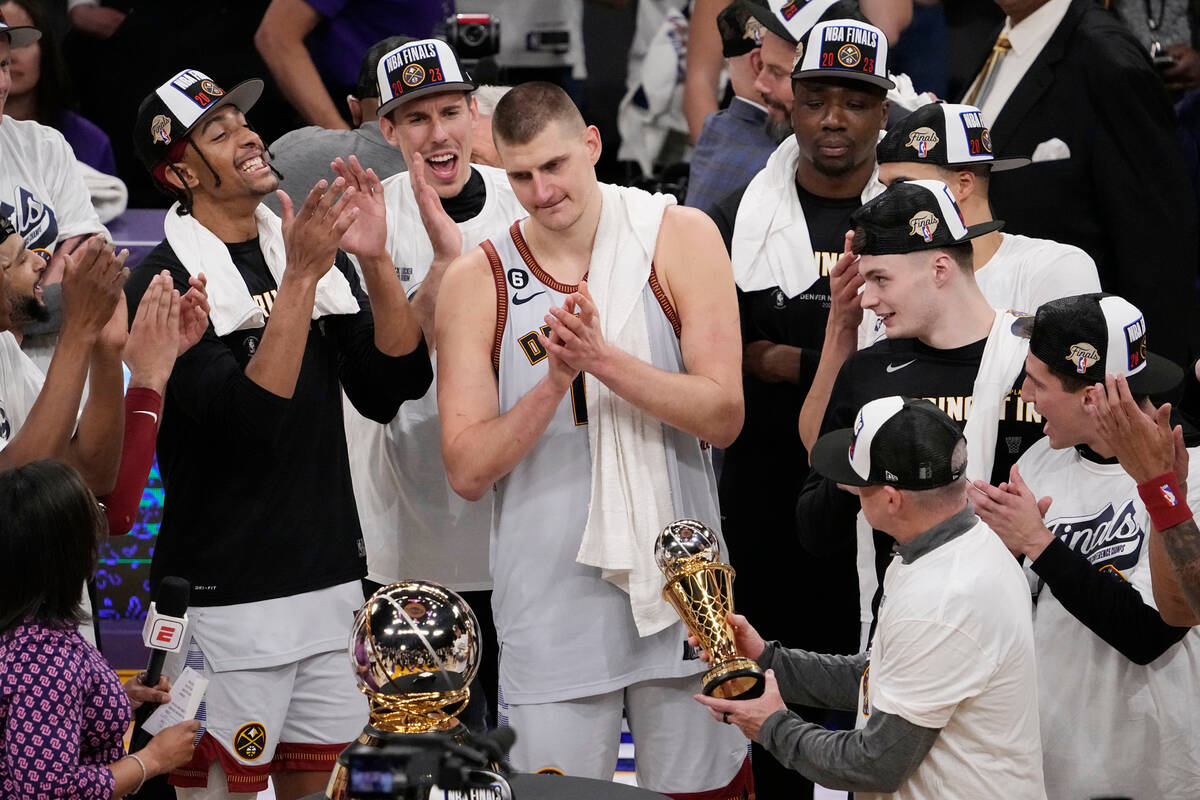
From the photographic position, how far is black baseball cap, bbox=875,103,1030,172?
13.8ft

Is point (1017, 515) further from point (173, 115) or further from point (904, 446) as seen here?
point (173, 115)

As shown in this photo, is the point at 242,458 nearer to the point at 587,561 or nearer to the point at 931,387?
the point at 587,561

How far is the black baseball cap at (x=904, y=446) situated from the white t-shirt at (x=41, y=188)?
2817 mm

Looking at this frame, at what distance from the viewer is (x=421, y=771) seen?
87.3 inches

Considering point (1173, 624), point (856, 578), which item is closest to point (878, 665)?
point (1173, 624)

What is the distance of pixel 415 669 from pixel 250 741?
5.43ft

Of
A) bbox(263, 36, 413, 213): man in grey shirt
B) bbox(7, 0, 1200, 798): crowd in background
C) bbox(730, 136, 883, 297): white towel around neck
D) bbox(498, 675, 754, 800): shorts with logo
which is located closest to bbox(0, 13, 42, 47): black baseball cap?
bbox(7, 0, 1200, 798): crowd in background

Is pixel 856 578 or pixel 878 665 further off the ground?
pixel 878 665

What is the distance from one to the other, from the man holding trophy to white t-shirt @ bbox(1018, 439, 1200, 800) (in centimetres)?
54

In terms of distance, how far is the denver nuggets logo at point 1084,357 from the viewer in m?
3.33

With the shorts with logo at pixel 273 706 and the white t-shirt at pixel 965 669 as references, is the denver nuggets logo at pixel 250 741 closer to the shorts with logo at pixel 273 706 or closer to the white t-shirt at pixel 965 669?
the shorts with logo at pixel 273 706

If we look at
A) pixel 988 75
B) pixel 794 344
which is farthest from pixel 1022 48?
pixel 794 344

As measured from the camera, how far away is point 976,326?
3.64m

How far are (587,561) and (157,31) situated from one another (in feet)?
14.3
